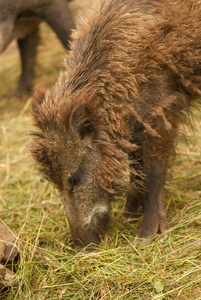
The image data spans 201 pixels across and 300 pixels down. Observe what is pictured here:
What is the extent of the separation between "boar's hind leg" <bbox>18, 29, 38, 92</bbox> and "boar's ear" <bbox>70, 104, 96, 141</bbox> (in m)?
4.79

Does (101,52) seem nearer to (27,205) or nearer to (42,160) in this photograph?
(42,160)

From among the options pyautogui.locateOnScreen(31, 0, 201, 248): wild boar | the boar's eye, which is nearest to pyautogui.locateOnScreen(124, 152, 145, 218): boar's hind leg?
pyautogui.locateOnScreen(31, 0, 201, 248): wild boar

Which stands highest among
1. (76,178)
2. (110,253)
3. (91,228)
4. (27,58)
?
(76,178)

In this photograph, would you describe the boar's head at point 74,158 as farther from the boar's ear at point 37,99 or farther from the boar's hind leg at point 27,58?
the boar's hind leg at point 27,58

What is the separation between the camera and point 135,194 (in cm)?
389

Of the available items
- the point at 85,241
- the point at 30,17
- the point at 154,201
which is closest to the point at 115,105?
the point at 154,201

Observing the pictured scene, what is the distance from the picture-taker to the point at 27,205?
Answer: 14.6 feet

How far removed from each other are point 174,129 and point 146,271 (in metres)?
1.16

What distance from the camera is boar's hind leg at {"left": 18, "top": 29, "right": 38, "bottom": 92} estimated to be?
770cm

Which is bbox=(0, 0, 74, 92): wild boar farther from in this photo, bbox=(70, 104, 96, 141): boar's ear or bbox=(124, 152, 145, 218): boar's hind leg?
bbox=(70, 104, 96, 141): boar's ear

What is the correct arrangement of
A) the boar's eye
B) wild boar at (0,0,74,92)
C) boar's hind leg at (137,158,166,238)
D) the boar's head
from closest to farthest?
1. the boar's head
2. the boar's eye
3. boar's hind leg at (137,158,166,238)
4. wild boar at (0,0,74,92)

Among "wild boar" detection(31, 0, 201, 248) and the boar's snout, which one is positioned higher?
"wild boar" detection(31, 0, 201, 248)

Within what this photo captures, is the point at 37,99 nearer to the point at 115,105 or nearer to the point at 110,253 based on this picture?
the point at 115,105

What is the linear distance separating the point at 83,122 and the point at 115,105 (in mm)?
313
